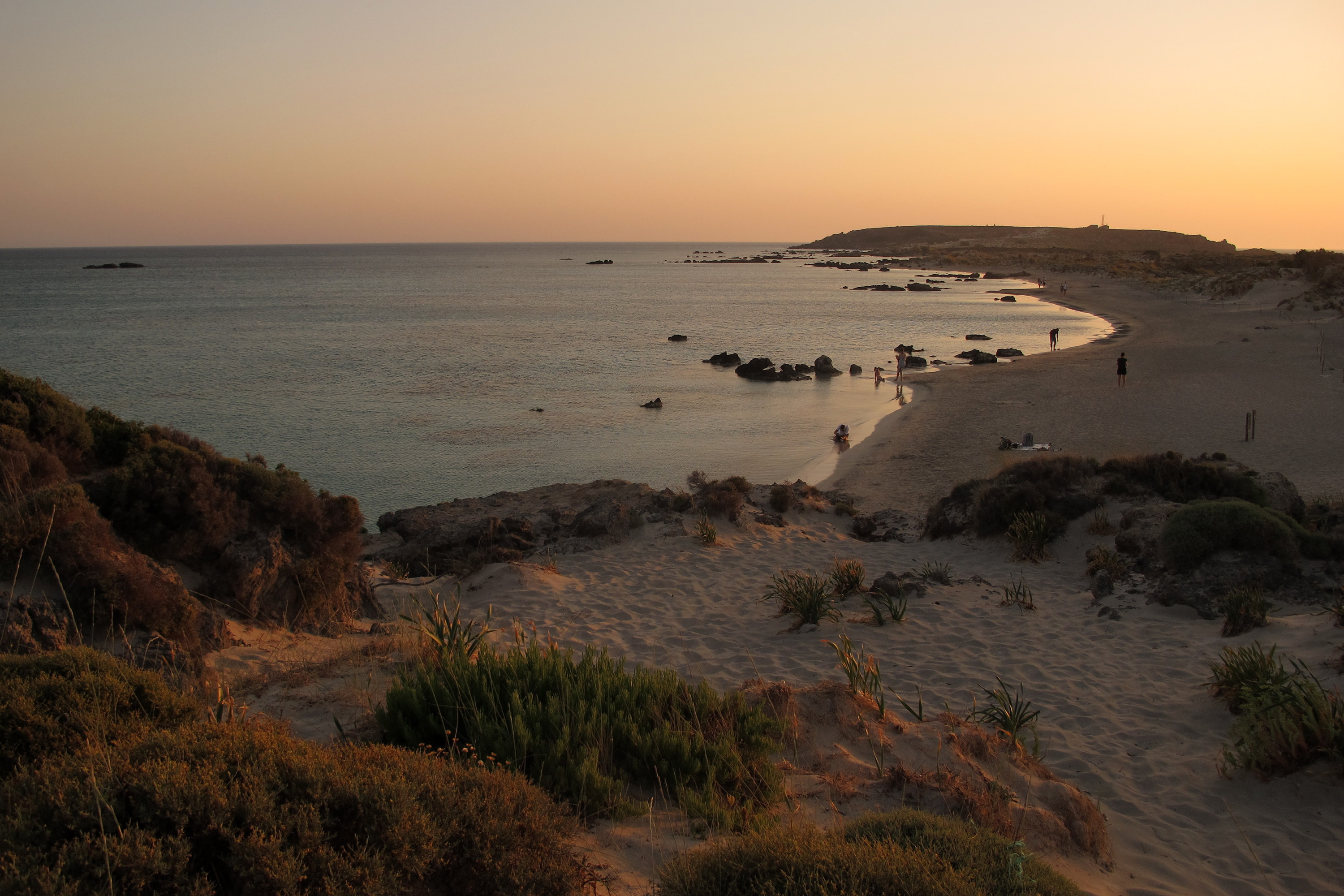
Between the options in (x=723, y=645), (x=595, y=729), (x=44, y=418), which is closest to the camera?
(x=595, y=729)

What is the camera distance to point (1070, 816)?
4.68m

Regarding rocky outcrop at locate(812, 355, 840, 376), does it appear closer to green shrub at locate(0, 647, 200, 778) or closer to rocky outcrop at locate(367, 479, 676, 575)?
rocky outcrop at locate(367, 479, 676, 575)

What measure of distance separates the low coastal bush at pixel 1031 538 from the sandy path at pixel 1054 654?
25 cm

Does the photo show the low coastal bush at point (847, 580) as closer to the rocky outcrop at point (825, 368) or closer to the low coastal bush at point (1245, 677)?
the low coastal bush at point (1245, 677)

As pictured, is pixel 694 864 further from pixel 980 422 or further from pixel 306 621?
pixel 980 422

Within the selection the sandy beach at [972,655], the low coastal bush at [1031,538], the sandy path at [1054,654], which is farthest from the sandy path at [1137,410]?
the sandy path at [1054,654]

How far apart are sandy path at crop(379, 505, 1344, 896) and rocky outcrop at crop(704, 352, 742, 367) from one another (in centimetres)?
2564

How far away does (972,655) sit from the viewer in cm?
783

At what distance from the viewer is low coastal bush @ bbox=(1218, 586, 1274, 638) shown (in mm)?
7770

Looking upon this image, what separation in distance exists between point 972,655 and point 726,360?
31.2m

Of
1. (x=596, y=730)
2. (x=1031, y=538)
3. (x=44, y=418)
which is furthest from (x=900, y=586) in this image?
(x=44, y=418)

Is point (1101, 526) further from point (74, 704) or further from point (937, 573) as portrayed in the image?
point (74, 704)

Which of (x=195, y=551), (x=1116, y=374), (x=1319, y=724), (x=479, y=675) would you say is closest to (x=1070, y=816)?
(x=1319, y=724)

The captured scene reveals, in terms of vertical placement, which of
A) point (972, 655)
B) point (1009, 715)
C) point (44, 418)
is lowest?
point (972, 655)
